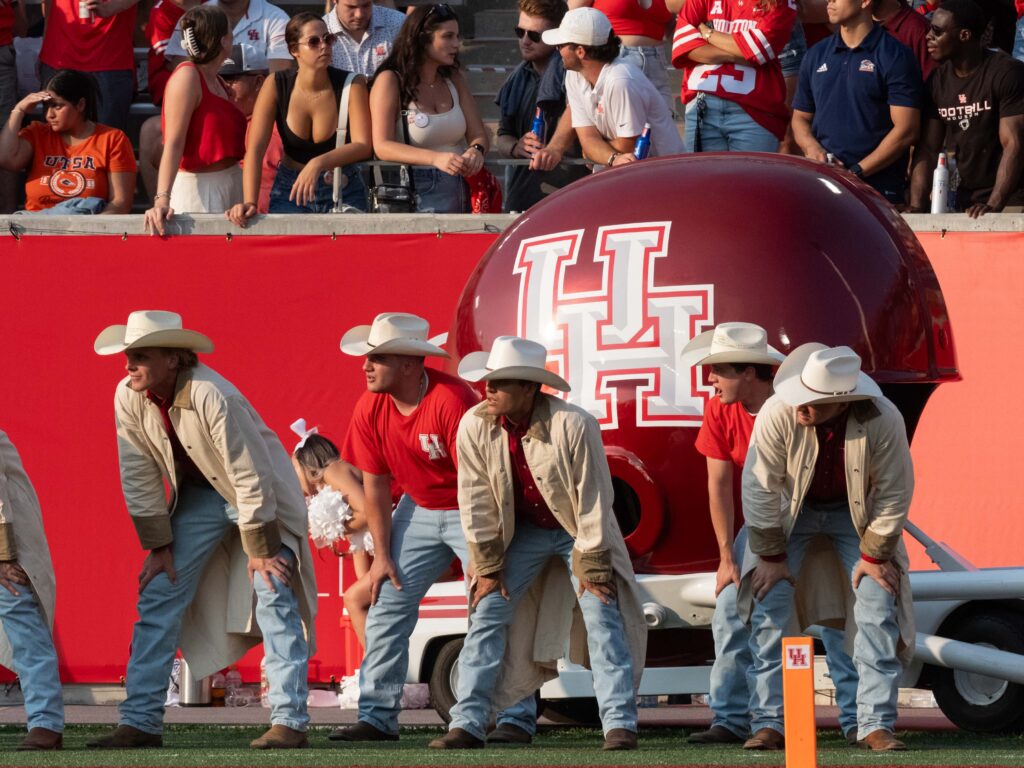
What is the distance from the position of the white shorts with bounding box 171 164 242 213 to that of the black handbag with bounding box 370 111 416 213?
2.87 feet

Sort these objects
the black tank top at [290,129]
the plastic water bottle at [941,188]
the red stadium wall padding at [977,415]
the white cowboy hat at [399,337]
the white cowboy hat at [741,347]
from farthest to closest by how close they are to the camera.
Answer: the black tank top at [290,129] < the plastic water bottle at [941,188] < the red stadium wall padding at [977,415] < the white cowboy hat at [399,337] < the white cowboy hat at [741,347]

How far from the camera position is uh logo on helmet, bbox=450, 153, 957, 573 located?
9.09 meters

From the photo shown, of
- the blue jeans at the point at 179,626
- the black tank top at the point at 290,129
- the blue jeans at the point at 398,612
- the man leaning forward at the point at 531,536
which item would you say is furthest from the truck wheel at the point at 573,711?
the black tank top at the point at 290,129

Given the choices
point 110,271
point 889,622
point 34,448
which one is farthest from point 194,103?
point 889,622

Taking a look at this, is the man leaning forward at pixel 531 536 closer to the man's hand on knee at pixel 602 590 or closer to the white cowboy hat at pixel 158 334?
the man's hand on knee at pixel 602 590

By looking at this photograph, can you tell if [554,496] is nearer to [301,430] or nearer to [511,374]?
[511,374]

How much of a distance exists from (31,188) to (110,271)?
1.05 meters

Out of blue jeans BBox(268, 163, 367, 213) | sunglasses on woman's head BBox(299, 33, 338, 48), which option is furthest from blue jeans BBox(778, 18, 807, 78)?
sunglasses on woman's head BBox(299, 33, 338, 48)

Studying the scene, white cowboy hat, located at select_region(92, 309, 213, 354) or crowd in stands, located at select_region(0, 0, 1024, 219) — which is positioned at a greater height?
crowd in stands, located at select_region(0, 0, 1024, 219)

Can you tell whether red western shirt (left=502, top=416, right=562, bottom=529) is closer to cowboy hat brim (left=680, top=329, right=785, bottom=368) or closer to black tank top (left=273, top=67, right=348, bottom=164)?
cowboy hat brim (left=680, top=329, right=785, bottom=368)

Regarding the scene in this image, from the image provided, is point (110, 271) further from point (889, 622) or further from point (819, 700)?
point (889, 622)

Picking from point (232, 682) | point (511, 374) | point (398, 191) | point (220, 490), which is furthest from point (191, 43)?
point (511, 374)

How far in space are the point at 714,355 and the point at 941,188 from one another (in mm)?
3540

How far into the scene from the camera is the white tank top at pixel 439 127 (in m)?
11.9
